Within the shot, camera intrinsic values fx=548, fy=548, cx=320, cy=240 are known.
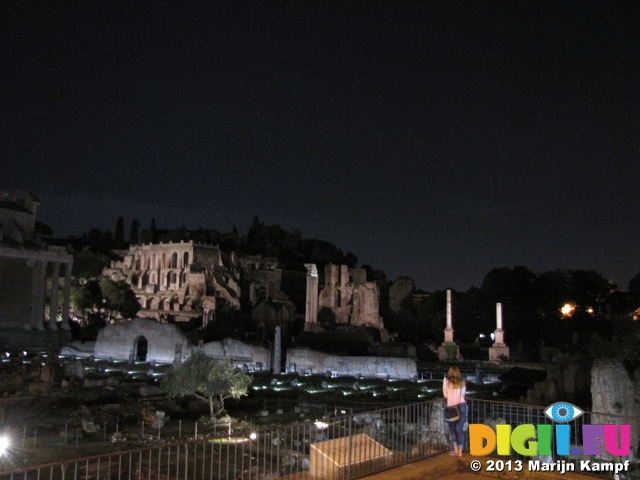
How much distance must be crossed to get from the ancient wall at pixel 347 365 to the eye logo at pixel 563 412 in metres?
21.9

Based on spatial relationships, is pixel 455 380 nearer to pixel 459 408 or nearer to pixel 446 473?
pixel 459 408

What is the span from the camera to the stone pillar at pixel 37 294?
47906 mm

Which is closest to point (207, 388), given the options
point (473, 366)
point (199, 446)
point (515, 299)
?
point (199, 446)

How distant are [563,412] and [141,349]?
3713 centimetres

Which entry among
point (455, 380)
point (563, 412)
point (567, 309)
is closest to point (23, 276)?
point (455, 380)

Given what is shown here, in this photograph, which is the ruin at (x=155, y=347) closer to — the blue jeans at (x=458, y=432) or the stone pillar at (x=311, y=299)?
the stone pillar at (x=311, y=299)

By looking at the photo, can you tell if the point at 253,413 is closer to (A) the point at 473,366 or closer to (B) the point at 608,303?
(A) the point at 473,366

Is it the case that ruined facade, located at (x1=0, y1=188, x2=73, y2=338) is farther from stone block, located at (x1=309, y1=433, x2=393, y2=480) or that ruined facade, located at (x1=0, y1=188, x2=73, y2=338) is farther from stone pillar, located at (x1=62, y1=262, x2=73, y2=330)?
stone block, located at (x1=309, y1=433, x2=393, y2=480)

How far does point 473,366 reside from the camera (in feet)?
123

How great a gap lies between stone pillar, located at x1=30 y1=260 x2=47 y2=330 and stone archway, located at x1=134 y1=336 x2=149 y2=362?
11871mm

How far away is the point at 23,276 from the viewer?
48.6 m

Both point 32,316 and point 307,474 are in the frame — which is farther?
point 32,316

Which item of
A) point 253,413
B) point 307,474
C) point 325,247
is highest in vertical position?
point 325,247

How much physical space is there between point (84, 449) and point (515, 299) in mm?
50315
